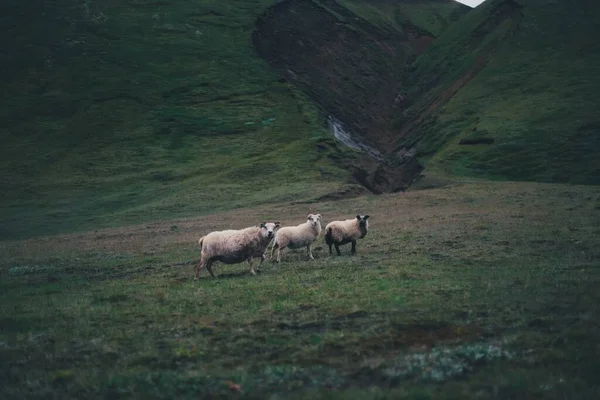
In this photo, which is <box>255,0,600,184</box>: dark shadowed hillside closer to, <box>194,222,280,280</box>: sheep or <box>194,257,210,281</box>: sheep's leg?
<box>194,222,280,280</box>: sheep

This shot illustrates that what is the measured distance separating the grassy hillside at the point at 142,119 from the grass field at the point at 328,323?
33.9 m

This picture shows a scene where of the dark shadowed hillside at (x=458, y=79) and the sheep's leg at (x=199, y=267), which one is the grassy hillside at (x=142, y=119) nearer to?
the dark shadowed hillside at (x=458, y=79)

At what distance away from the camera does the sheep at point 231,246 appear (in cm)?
2244

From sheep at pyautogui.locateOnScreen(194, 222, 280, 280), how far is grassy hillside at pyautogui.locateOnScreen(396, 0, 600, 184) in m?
45.9

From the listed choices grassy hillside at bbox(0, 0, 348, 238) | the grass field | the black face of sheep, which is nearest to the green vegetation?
grassy hillside at bbox(0, 0, 348, 238)

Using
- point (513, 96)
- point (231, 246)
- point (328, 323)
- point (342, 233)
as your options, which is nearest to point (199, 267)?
point (231, 246)

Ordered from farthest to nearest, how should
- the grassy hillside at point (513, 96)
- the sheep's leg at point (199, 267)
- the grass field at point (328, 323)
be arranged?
the grassy hillside at point (513, 96)
the sheep's leg at point (199, 267)
the grass field at point (328, 323)

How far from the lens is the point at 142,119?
95625 millimetres

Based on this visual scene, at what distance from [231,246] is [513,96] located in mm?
76070

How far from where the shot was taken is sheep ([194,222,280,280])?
22438 millimetres

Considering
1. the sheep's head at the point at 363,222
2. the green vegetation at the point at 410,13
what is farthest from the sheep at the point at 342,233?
the green vegetation at the point at 410,13

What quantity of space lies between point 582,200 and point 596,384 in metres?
34.7

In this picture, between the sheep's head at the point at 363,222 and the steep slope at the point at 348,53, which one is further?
the steep slope at the point at 348,53

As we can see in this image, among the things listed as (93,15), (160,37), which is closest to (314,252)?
(160,37)
